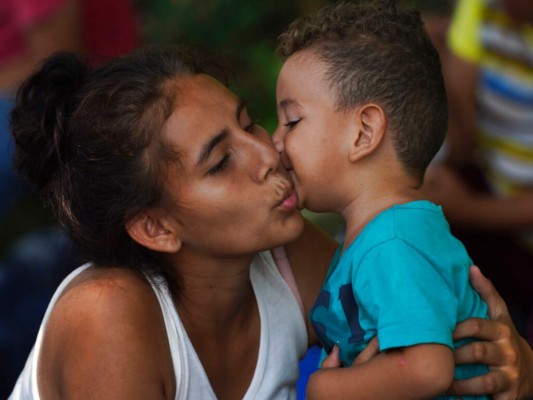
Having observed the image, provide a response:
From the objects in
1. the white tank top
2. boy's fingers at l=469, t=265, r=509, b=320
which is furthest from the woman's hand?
the white tank top

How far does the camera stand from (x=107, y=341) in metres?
2.16

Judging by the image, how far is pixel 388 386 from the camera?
200 cm

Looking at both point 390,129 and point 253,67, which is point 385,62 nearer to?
point 390,129

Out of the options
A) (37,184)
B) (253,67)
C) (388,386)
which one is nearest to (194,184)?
(37,184)

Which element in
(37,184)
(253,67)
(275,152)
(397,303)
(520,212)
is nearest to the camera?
(397,303)

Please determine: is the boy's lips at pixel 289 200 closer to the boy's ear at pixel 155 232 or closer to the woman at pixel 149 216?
the woman at pixel 149 216

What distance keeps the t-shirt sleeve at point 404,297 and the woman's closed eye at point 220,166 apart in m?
0.39

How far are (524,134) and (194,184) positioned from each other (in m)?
1.52

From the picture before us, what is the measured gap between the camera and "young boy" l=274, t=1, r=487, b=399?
207 cm

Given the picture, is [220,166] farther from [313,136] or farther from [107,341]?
[107,341]

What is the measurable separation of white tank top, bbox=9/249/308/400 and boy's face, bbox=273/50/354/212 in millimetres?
358

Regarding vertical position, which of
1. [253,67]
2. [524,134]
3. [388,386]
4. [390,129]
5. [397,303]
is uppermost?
[390,129]

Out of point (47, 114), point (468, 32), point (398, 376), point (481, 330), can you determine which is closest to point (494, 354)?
point (481, 330)

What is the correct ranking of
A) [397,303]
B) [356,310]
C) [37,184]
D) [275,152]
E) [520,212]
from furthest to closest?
[520,212], [37,184], [275,152], [356,310], [397,303]
